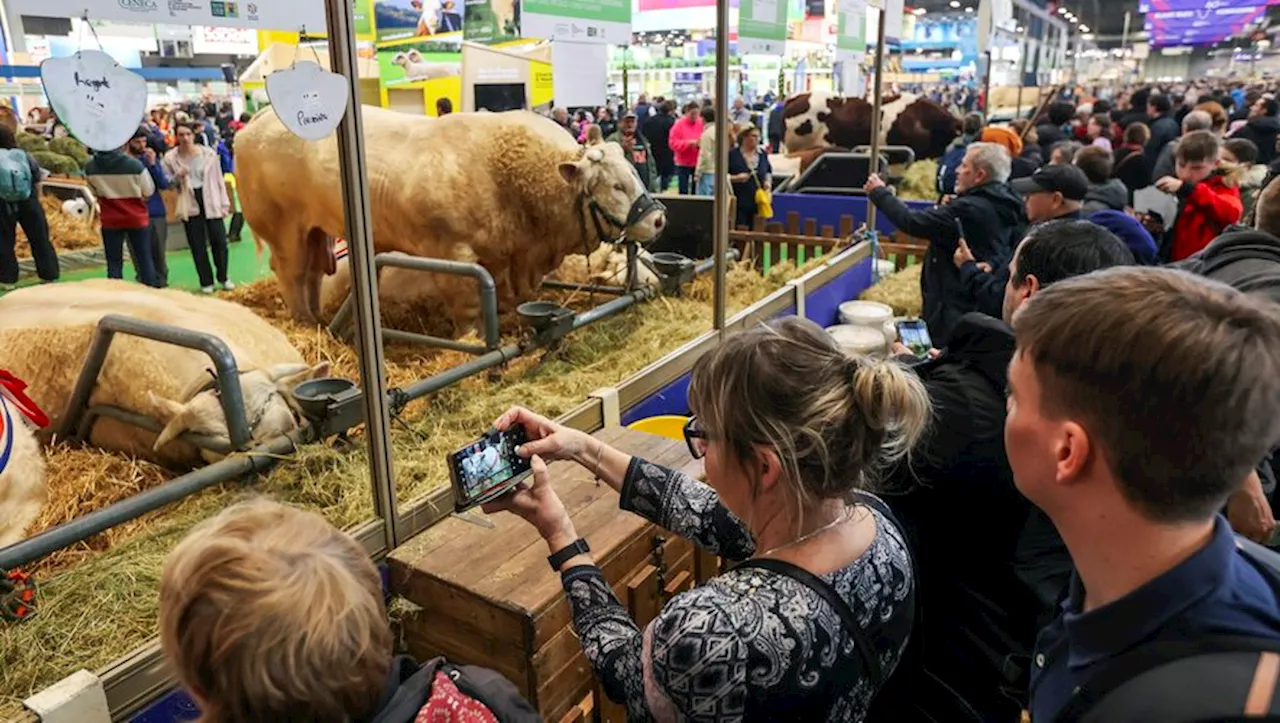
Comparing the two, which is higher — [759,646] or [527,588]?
[759,646]

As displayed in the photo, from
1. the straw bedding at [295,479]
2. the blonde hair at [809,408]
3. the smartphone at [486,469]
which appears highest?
the blonde hair at [809,408]

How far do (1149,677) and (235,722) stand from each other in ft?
3.63

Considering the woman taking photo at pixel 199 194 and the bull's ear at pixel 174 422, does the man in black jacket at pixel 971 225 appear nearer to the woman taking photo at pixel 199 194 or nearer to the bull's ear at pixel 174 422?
the bull's ear at pixel 174 422

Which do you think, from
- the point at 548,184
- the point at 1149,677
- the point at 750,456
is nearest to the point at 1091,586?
the point at 1149,677

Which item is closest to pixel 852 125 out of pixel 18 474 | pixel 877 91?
pixel 877 91

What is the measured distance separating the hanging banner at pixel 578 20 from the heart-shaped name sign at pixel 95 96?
6.33 ft

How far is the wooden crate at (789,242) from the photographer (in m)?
7.27

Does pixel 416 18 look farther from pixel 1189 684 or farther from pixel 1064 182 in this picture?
pixel 1189 684

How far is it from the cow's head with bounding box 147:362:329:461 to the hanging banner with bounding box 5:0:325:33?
54.8 inches

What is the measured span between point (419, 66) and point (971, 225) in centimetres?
412

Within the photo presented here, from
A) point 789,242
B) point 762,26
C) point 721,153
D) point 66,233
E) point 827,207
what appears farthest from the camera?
point 66,233

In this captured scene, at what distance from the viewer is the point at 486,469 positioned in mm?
1804

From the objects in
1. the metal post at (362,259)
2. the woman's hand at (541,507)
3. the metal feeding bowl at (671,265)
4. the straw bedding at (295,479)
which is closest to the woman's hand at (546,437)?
the woman's hand at (541,507)

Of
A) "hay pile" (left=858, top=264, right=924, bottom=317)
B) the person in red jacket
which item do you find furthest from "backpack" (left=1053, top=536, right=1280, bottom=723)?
"hay pile" (left=858, top=264, right=924, bottom=317)
